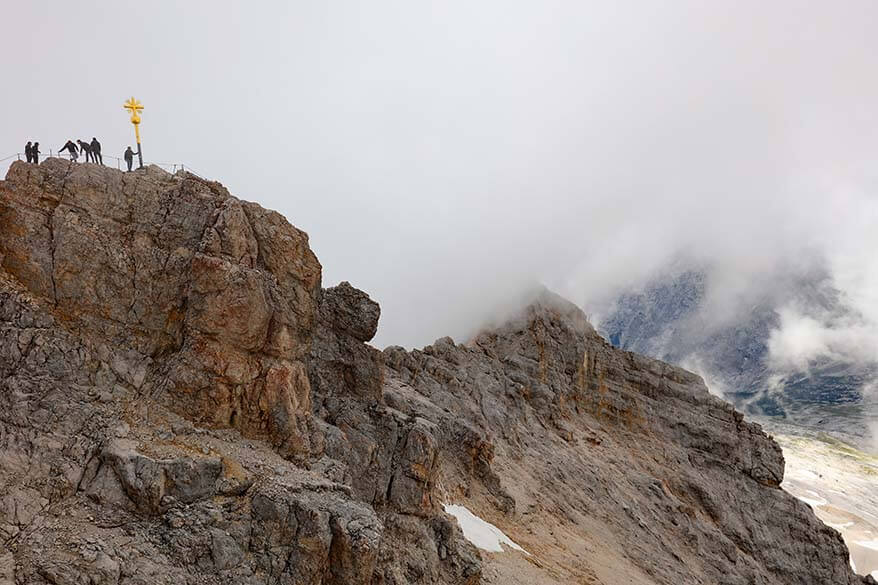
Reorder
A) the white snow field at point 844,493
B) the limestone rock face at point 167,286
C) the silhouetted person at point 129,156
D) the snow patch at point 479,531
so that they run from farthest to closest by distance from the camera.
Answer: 1. the white snow field at point 844,493
2. the snow patch at point 479,531
3. the silhouetted person at point 129,156
4. the limestone rock face at point 167,286

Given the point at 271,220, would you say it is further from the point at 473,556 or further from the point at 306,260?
the point at 473,556

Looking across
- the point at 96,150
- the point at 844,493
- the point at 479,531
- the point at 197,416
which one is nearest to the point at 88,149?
the point at 96,150

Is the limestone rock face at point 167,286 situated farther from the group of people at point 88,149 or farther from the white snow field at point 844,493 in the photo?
the white snow field at point 844,493

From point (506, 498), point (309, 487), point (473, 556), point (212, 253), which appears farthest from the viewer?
point (506, 498)

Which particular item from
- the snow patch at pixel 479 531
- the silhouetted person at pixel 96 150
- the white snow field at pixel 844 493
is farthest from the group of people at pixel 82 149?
the white snow field at pixel 844 493

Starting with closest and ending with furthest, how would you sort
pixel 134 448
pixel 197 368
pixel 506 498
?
pixel 134 448 → pixel 197 368 → pixel 506 498

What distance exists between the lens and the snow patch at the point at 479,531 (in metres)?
38.1

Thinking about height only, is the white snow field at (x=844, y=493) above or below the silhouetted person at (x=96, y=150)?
above

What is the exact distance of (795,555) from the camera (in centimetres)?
5634

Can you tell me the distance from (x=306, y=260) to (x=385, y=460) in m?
11.7

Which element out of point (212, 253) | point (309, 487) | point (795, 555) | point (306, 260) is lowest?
point (309, 487)

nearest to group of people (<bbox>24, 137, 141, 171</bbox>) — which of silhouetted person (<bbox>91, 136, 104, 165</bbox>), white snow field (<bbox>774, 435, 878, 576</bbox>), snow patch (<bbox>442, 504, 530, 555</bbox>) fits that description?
silhouetted person (<bbox>91, 136, 104, 165</bbox>)

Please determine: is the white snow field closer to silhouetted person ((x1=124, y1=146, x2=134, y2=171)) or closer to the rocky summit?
the rocky summit

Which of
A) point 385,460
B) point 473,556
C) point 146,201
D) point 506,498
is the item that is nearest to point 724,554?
point 506,498
